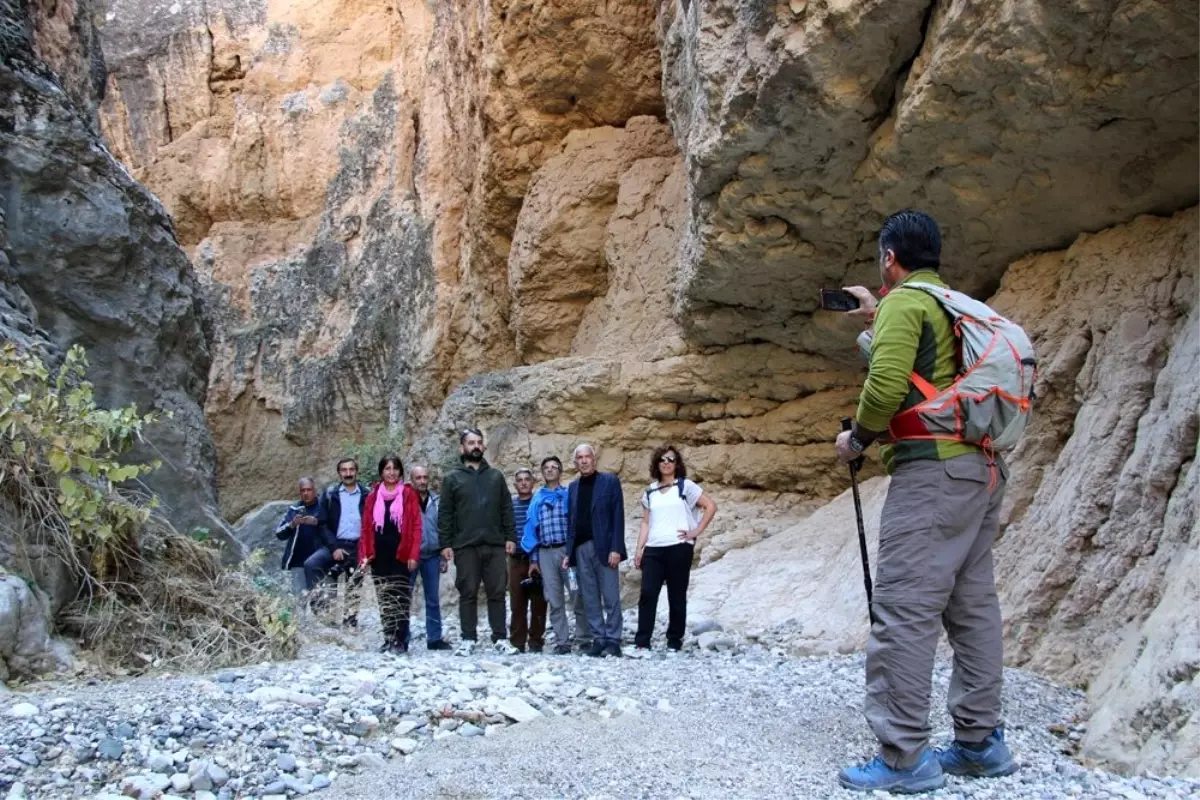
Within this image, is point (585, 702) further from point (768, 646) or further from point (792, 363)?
point (792, 363)

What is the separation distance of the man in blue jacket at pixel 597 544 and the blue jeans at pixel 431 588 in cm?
115

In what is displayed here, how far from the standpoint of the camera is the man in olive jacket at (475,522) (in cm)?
765

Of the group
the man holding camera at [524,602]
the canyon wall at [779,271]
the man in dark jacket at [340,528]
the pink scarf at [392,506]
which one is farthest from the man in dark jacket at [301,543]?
the canyon wall at [779,271]

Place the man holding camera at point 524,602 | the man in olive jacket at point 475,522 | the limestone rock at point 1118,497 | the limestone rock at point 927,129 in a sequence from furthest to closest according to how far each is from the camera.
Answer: the man holding camera at point 524,602
the man in olive jacket at point 475,522
the limestone rock at point 927,129
the limestone rock at point 1118,497

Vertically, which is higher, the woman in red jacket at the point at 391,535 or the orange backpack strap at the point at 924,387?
the orange backpack strap at the point at 924,387

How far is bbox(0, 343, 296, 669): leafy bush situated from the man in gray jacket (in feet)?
5.92

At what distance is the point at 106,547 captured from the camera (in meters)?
5.63

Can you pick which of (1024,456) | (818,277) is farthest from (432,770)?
(818,277)

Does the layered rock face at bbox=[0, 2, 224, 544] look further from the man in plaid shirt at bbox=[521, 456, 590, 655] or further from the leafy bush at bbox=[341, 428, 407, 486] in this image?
the leafy bush at bbox=[341, 428, 407, 486]

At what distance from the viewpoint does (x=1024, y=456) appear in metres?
6.34

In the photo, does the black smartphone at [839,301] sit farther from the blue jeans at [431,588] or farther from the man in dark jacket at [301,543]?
the man in dark jacket at [301,543]

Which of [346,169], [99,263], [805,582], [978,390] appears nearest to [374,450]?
[346,169]

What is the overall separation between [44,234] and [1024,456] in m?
7.54

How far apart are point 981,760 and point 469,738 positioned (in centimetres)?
179
